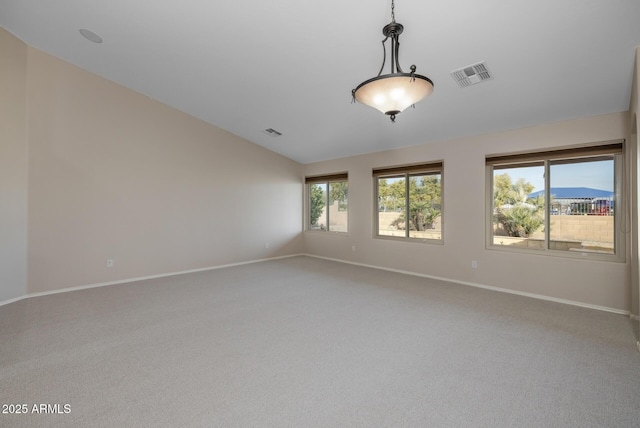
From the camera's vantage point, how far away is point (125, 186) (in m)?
4.84

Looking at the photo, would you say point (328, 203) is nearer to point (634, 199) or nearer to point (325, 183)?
point (325, 183)

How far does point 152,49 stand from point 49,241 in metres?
3.06

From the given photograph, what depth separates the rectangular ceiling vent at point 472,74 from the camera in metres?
3.13

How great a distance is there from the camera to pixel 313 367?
7.48ft

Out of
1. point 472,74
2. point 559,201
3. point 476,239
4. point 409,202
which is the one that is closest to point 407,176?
point 409,202

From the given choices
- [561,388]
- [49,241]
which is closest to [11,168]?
[49,241]

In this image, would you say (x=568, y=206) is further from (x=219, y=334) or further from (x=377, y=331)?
(x=219, y=334)

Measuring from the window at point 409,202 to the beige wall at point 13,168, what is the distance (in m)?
5.64

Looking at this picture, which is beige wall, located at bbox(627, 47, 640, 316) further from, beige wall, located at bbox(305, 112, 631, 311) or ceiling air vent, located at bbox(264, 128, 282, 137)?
ceiling air vent, located at bbox(264, 128, 282, 137)

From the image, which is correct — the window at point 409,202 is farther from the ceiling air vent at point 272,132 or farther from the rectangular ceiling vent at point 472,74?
the ceiling air vent at point 272,132

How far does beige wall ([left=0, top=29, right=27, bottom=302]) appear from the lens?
367cm

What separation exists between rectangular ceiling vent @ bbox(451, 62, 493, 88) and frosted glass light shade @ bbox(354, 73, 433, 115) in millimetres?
1420

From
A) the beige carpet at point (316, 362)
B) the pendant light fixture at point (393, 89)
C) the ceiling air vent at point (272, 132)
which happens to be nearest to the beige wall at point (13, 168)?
the beige carpet at point (316, 362)

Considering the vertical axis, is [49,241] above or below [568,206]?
below
